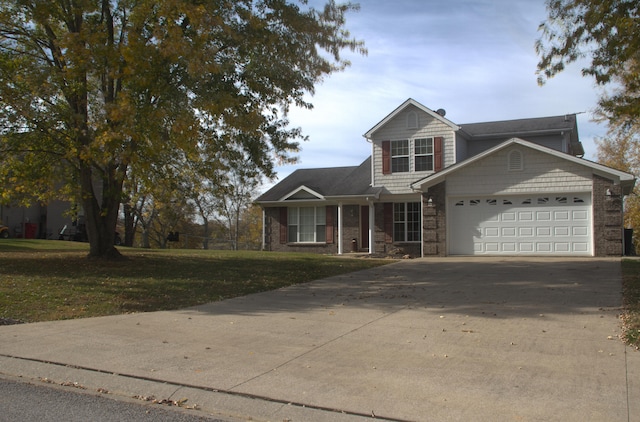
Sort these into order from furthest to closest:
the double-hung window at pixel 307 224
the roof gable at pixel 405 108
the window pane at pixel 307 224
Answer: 1. the window pane at pixel 307 224
2. the double-hung window at pixel 307 224
3. the roof gable at pixel 405 108

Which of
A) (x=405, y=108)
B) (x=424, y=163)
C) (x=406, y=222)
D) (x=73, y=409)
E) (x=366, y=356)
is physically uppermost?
(x=405, y=108)

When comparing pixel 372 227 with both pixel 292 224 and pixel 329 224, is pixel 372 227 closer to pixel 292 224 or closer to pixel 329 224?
pixel 329 224

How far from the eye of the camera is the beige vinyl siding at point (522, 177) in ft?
61.5

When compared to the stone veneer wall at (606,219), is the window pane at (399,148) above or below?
above

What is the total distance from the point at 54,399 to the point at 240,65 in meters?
10.8

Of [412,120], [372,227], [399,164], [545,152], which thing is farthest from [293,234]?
[545,152]

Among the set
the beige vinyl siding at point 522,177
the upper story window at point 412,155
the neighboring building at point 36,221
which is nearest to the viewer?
the beige vinyl siding at point 522,177

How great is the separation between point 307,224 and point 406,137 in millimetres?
6577

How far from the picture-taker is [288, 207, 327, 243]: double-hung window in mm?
26328

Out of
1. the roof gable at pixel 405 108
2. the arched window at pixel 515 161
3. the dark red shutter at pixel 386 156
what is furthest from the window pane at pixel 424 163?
the arched window at pixel 515 161

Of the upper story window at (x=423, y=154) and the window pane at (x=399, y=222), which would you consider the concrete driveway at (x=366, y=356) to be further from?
the window pane at (x=399, y=222)

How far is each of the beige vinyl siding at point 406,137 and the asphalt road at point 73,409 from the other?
18.7 metres

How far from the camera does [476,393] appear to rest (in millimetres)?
5281

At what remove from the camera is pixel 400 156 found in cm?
2367
